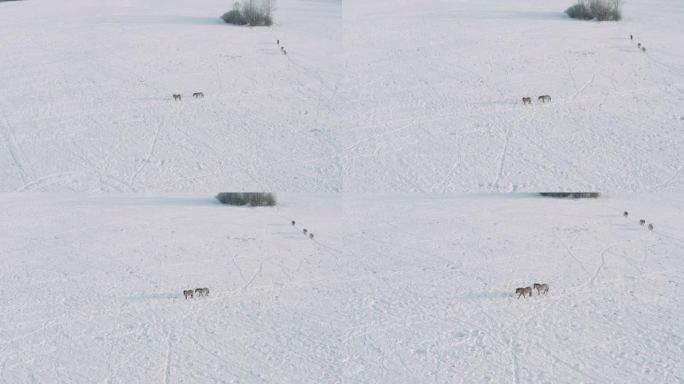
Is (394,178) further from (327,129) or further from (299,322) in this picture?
(299,322)

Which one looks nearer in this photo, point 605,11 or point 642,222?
point 642,222

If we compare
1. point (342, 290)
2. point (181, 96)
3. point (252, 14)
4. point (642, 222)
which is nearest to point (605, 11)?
point (252, 14)

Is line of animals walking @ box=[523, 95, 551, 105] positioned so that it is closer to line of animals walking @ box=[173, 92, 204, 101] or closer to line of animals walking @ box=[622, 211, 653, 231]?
line of animals walking @ box=[622, 211, 653, 231]

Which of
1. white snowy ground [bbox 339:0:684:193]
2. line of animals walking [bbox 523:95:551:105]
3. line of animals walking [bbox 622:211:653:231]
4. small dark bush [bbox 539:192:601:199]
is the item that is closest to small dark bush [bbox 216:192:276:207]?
white snowy ground [bbox 339:0:684:193]

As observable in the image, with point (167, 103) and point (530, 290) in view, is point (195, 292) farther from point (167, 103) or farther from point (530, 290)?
point (167, 103)

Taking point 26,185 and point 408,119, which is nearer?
point 26,185

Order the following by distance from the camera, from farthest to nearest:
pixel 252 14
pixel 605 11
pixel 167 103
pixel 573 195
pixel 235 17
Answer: pixel 235 17 < pixel 252 14 < pixel 605 11 < pixel 167 103 < pixel 573 195

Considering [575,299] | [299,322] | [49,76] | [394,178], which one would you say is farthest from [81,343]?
[49,76]

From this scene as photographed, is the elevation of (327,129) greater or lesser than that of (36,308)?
greater
